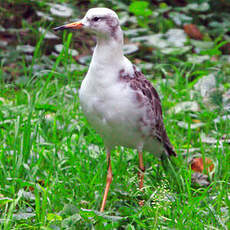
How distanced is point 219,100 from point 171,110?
2.21ft

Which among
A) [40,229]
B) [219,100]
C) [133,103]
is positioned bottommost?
[40,229]

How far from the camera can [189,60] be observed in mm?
5684

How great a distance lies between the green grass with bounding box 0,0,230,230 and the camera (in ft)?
9.52

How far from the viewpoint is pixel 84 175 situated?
11.5 feet

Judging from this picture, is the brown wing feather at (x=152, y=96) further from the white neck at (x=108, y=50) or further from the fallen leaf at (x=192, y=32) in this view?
the fallen leaf at (x=192, y=32)

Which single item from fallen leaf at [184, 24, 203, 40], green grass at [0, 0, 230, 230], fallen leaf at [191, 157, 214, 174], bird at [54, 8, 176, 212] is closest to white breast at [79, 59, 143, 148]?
bird at [54, 8, 176, 212]

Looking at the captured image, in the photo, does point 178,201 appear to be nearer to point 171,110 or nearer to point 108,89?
point 108,89

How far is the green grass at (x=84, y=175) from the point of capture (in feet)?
9.52

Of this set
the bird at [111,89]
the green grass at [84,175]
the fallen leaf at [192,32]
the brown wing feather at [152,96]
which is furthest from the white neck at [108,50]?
the fallen leaf at [192,32]

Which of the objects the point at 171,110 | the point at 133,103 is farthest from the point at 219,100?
the point at 133,103

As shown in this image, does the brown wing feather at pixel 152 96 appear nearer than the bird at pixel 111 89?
No

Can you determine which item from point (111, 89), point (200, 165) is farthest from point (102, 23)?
point (200, 165)

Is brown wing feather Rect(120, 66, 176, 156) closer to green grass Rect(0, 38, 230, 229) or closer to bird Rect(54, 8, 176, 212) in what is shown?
bird Rect(54, 8, 176, 212)

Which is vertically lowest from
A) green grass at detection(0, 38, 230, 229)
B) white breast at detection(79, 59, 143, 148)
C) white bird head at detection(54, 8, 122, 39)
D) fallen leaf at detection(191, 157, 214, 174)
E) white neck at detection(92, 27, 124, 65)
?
fallen leaf at detection(191, 157, 214, 174)
